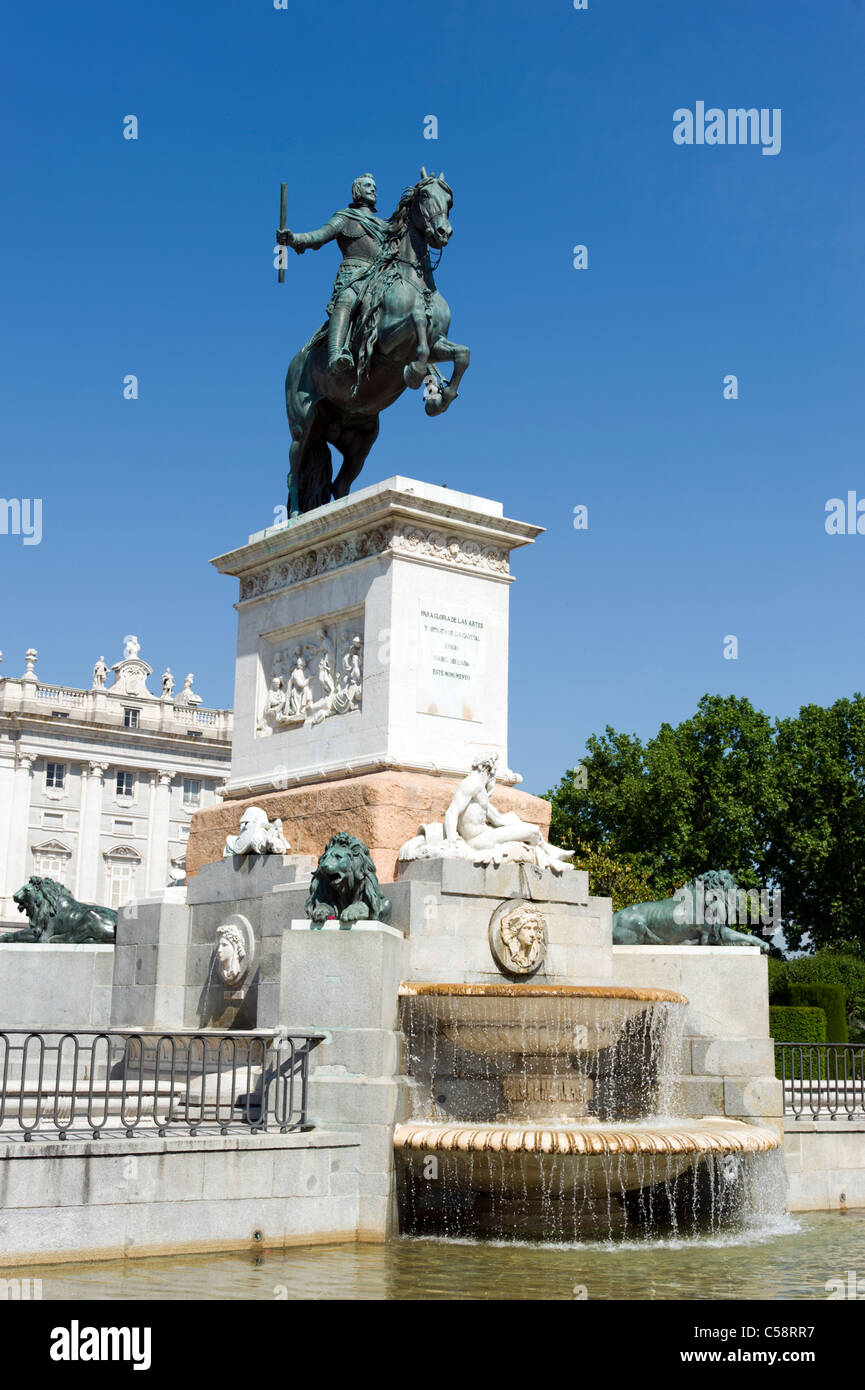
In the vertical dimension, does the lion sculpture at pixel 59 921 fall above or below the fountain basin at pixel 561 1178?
above

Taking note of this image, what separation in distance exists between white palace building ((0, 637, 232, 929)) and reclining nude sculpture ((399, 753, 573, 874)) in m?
76.2

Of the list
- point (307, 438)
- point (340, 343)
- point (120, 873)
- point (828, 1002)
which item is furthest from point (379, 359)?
point (120, 873)

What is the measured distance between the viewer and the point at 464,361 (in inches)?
719

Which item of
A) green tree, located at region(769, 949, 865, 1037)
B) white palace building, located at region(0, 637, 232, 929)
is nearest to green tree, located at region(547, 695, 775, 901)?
green tree, located at region(769, 949, 865, 1037)

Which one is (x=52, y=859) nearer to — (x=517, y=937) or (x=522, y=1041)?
(x=517, y=937)

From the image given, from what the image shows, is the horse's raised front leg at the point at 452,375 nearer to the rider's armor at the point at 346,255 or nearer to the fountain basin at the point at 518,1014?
the rider's armor at the point at 346,255

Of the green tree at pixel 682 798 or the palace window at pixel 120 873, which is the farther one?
the palace window at pixel 120 873

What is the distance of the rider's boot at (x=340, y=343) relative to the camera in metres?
17.9

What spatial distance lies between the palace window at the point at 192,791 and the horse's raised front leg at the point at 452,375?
80206 millimetres

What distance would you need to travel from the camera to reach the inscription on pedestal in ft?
54.4

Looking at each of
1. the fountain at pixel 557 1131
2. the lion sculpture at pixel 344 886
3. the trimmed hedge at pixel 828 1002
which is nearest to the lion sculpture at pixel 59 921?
the lion sculpture at pixel 344 886

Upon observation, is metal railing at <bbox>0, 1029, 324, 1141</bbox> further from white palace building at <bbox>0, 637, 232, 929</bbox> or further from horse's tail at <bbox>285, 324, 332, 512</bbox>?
white palace building at <bbox>0, 637, 232, 929</bbox>

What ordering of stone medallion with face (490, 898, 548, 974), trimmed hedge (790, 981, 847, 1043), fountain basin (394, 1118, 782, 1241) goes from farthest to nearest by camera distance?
trimmed hedge (790, 981, 847, 1043) → stone medallion with face (490, 898, 548, 974) → fountain basin (394, 1118, 782, 1241)
